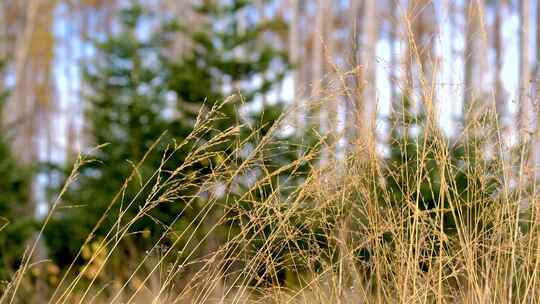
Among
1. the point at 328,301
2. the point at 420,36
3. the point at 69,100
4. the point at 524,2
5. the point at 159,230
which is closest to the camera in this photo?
the point at 328,301

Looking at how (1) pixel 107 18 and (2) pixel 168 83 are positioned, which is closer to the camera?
(2) pixel 168 83

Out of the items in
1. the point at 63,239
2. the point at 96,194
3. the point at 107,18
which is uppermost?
the point at 107,18

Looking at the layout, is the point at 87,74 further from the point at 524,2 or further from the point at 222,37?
the point at 524,2

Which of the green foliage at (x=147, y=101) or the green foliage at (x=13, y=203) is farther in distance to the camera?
the green foliage at (x=147, y=101)

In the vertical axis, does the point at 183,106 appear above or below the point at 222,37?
below

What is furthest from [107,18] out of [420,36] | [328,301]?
[328,301]

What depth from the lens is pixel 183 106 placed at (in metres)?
5.88

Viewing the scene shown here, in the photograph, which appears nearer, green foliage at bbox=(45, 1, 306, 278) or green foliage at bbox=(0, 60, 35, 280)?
green foliage at bbox=(0, 60, 35, 280)

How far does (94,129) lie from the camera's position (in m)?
5.89

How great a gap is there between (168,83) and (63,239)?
5.35ft

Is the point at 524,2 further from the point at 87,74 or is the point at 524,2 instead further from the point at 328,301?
the point at 328,301

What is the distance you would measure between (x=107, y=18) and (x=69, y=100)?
10.2 feet

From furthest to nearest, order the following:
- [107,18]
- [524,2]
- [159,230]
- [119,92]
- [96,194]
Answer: [107,18] → [524,2] → [119,92] → [96,194] → [159,230]

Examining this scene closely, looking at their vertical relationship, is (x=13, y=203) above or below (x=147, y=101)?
below
